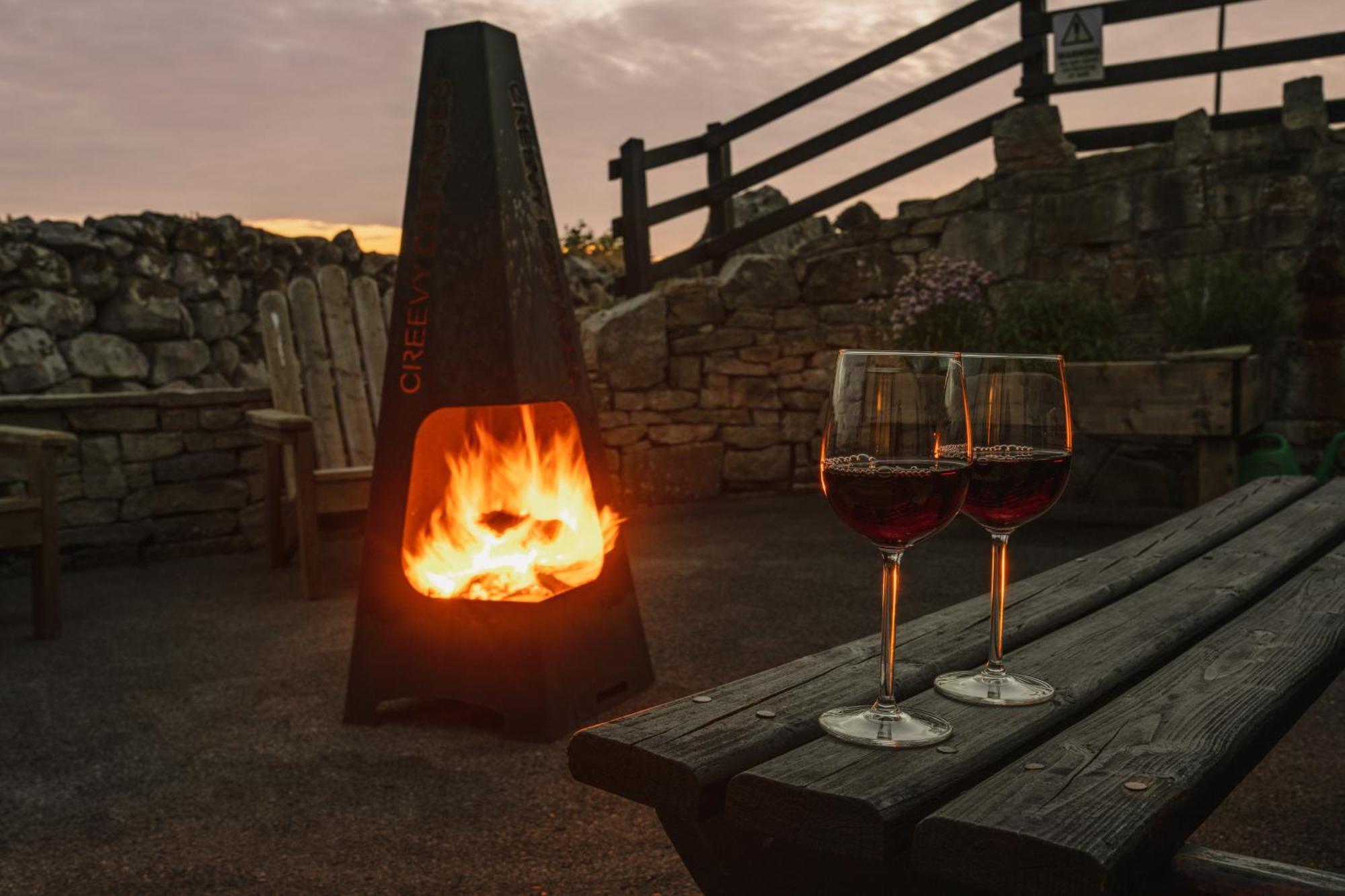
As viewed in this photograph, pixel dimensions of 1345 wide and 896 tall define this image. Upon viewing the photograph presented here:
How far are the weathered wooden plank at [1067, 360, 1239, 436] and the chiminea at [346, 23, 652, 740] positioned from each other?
2.43m

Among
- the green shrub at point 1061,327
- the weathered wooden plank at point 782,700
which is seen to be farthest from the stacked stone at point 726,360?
the weathered wooden plank at point 782,700

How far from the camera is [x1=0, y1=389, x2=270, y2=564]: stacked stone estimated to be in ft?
16.3

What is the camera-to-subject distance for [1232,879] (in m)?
0.86

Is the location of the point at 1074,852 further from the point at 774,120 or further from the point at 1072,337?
the point at 774,120

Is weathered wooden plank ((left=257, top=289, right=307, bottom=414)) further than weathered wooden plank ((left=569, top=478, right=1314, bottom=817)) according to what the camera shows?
Yes

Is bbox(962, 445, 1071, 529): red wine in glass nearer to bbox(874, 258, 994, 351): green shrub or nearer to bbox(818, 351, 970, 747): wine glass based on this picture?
bbox(818, 351, 970, 747): wine glass

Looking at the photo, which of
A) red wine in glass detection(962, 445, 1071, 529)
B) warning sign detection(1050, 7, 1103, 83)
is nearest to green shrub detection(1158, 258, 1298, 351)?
warning sign detection(1050, 7, 1103, 83)

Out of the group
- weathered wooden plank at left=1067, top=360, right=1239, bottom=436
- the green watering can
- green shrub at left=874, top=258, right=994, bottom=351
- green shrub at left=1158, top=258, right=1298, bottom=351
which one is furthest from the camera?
green shrub at left=874, top=258, right=994, bottom=351

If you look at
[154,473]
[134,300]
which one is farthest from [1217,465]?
[134,300]

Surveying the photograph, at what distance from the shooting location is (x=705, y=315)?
20.6 ft

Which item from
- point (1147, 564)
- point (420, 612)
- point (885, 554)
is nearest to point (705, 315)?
point (420, 612)

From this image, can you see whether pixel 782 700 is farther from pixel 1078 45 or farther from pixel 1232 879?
pixel 1078 45

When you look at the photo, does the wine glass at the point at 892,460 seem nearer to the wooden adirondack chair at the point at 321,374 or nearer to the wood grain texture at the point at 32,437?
the wood grain texture at the point at 32,437

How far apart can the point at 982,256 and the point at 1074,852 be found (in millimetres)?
5653
